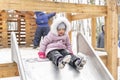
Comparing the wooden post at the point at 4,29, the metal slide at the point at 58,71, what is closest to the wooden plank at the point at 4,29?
the wooden post at the point at 4,29

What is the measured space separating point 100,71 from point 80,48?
0.55 m

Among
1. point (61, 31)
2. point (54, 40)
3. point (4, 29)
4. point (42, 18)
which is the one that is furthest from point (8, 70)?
point (4, 29)

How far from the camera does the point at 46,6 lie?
2.45m

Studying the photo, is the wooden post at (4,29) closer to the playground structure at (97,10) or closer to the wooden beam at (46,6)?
the playground structure at (97,10)

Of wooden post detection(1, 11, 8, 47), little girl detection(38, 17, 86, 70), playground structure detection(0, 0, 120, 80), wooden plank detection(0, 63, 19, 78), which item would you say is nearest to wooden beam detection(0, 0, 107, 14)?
playground structure detection(0, 0, 120, 80)

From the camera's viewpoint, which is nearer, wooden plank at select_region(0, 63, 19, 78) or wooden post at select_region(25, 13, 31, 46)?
wooden plank at select_region(0, 63, 19, 78)

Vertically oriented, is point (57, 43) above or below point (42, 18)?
below

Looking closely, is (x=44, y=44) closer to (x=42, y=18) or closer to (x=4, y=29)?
(x=42, y=18)

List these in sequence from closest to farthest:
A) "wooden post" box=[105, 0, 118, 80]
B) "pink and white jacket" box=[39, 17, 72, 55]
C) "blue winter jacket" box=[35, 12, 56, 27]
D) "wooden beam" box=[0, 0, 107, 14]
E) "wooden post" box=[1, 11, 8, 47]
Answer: "wooden beam" box=[0, 0, 107, 14] → "pink and white jacket" box=[39, 17, 72, 55] → "wooden post" box=[105, 0, 118, 80] → "blue winter jacket" box=[35, 12, 56, 27] → "wooden post" box=[1, 11, 8, 47]

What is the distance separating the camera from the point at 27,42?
18.6 ft

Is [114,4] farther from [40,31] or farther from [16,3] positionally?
[40,31]

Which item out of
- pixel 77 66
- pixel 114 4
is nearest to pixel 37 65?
pixel 77 66

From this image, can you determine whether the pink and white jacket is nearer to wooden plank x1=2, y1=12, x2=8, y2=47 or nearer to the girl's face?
the girl's face

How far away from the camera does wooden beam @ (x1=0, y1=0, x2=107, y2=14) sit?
2264 mm
